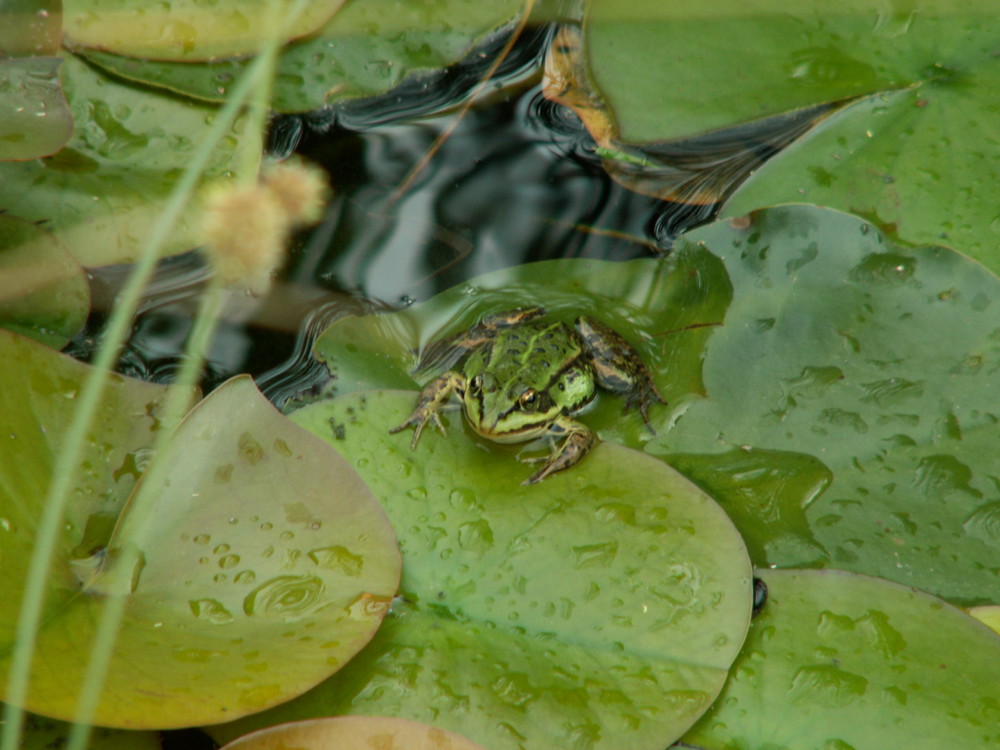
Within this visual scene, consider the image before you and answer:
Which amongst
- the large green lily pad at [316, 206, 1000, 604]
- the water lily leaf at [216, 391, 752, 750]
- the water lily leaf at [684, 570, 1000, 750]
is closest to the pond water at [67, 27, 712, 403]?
the large green lily pad at [316, 206, 1000, 604]

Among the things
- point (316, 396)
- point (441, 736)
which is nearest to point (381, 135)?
point (316, 396)

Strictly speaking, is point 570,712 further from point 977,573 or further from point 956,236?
point 956,236

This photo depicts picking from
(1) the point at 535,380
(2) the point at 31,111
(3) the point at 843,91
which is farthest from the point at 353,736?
(3) the point at 843,91

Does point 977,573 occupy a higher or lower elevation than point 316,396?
lower

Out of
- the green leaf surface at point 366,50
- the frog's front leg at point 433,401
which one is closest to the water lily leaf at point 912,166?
the frog's front leg at point 433,401

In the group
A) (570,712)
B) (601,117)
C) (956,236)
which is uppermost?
(601,117)

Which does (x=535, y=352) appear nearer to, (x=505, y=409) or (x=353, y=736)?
(x=505, y=409)

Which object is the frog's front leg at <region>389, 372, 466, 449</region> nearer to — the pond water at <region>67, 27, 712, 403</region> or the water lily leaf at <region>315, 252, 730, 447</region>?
the water lily leaf at <region>315, 252, 730, 447</region>

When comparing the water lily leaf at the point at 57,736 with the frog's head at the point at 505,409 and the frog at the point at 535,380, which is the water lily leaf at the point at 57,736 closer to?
the frog at the point at 535,380
